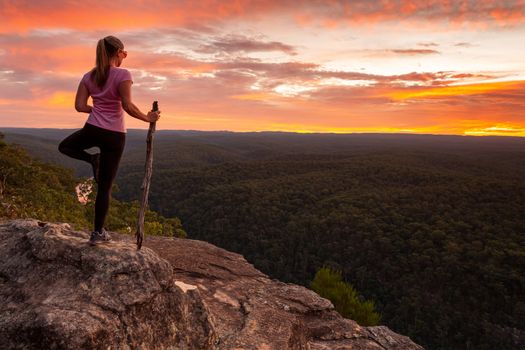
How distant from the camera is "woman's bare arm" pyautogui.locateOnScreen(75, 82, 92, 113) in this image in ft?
16.4

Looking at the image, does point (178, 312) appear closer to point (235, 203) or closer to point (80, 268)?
point (80, 268)

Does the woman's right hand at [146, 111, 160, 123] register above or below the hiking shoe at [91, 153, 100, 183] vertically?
above

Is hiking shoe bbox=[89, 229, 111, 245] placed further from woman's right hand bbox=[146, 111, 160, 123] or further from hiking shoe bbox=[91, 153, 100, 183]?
woman's right hand bbox=[146, 111, 160, 123]

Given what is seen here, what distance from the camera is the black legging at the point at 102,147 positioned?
4.93m

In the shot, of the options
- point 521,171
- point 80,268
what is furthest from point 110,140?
point 521,171

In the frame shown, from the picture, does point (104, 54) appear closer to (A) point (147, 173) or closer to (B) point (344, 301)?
(A) point (147, 173)

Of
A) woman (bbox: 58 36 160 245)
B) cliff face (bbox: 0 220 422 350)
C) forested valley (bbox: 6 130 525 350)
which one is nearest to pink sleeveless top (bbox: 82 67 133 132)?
woman (bbox: 58 36 160 245)

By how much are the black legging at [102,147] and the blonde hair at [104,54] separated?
647 mm

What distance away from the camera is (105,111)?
4930mm

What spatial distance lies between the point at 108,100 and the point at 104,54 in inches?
22.8

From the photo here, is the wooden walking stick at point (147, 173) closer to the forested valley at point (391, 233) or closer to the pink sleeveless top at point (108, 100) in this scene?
the pink sleeveless top at point (108, 100)

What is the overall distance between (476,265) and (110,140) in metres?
91.1

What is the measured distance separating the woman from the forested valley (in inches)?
3222

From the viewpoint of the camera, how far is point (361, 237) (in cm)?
9675
